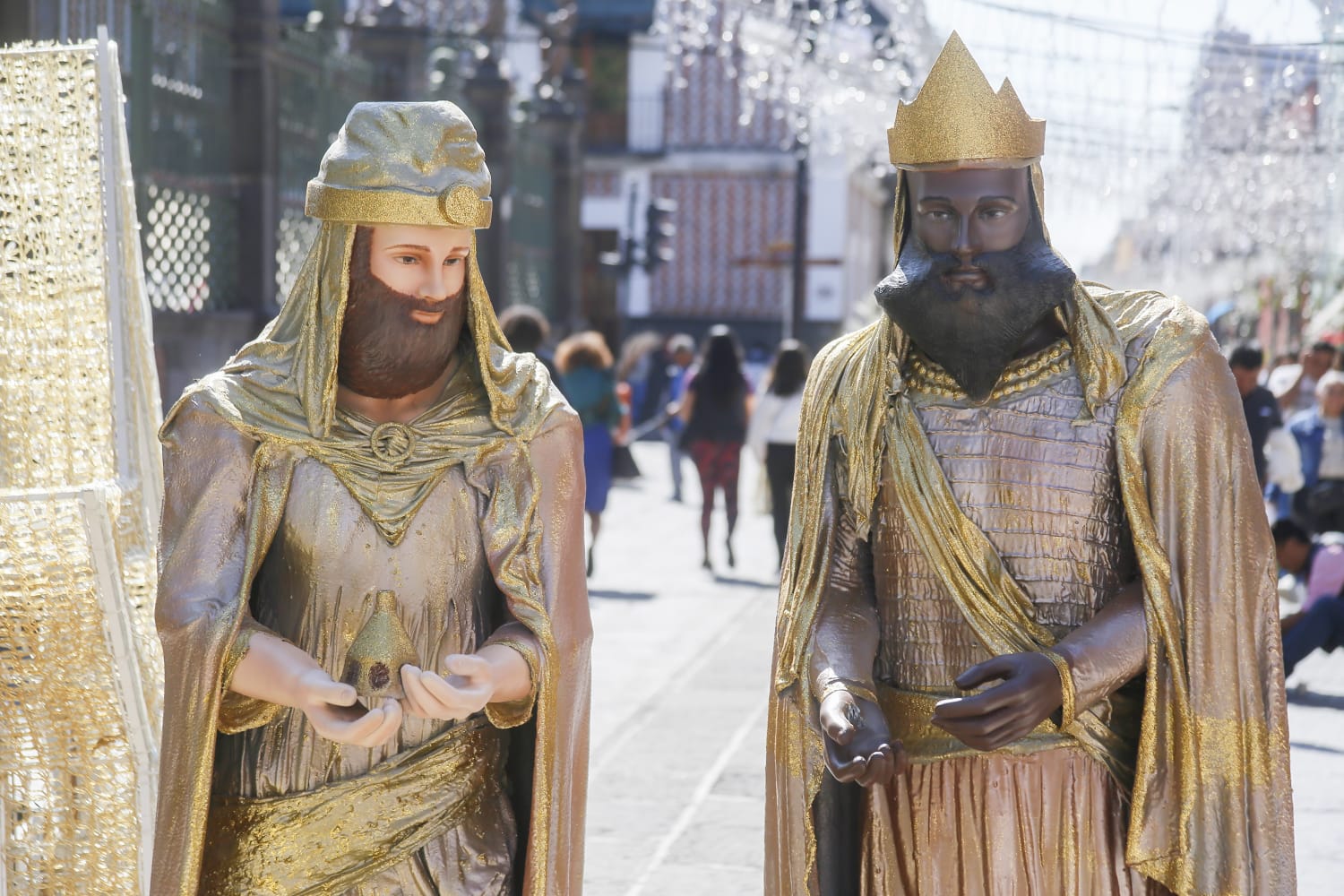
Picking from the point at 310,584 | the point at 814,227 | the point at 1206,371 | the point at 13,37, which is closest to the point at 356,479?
the point at 310,584

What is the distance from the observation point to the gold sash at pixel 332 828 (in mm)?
2777

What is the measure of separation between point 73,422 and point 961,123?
2.02 metres

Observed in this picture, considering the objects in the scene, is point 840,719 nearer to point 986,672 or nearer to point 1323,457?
point 986,672

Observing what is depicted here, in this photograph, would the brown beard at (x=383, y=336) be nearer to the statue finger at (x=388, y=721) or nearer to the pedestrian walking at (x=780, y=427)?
the statue finger at (x=388, y=721)

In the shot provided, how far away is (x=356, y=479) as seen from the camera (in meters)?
2.82

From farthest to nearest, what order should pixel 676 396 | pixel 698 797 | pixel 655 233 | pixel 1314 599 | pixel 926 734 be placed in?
pixel 655 233 → pixel 676 396 → pixel 1314 599 → pixel 698 797 → pixel 926 734

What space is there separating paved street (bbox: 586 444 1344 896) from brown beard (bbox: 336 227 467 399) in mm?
2879

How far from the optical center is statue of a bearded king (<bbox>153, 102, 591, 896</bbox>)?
9.07 feet

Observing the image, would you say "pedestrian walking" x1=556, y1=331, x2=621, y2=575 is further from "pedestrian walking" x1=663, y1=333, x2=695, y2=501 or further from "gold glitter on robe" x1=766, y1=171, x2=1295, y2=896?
"gold glitter on robe" x1=766, y1=171, x2=1295, y2=896

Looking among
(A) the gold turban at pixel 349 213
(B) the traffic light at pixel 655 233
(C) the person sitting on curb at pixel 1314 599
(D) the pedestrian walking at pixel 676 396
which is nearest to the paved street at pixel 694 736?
(C) the person sitting on curb at pixel 1314 599

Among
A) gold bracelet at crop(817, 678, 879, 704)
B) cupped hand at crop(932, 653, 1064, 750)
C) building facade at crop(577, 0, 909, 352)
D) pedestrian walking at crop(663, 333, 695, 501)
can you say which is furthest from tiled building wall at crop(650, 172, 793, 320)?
cupped hand at crop(932, 653, 1064, 750)

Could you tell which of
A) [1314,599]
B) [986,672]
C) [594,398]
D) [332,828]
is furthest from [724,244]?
[986,672]

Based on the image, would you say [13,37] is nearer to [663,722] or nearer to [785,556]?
[663,722]

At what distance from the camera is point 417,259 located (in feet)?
9.34
